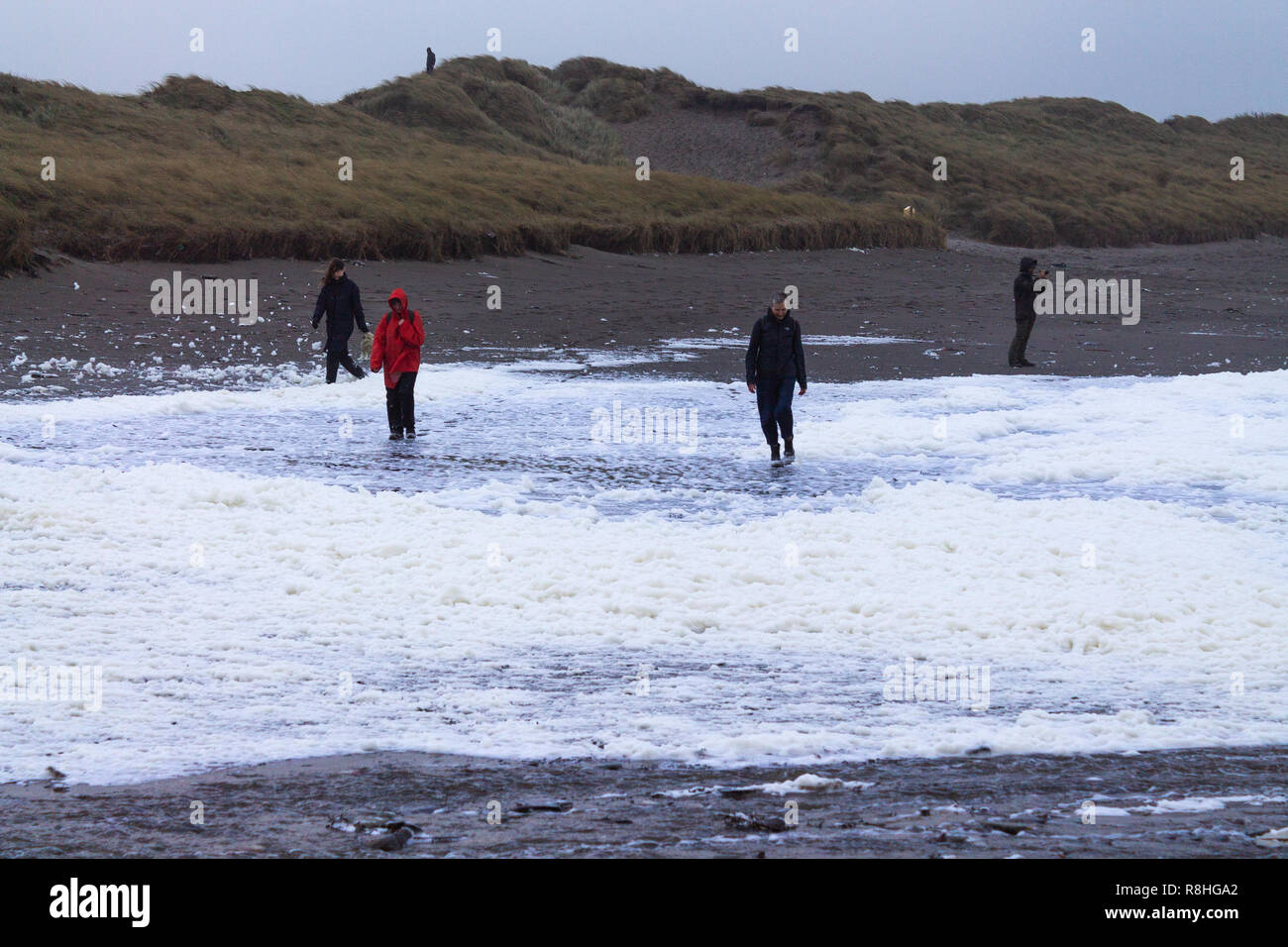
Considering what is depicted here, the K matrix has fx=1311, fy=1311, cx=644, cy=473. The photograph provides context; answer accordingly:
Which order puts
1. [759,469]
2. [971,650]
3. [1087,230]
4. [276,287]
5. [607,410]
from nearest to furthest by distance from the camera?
[971,650] < [759,469] < [607,410] < [276,287] < [1087,230]

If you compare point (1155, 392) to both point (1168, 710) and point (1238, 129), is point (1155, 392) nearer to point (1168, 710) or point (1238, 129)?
point (1168, 710)

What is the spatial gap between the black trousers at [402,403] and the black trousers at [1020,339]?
10.6 meters

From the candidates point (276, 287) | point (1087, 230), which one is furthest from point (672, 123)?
point (276, 287)

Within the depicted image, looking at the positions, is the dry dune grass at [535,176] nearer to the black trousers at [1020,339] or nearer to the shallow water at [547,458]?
the shallow water at [547,458]

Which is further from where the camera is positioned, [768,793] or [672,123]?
[672,123]

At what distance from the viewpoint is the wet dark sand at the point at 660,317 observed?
70.9ft

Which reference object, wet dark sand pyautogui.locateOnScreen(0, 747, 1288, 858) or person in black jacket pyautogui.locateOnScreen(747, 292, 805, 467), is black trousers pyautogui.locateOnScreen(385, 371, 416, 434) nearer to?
person in black jacket pyautogui.locateOnScreen(747, 292, 805, 467)

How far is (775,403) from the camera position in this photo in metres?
13.9

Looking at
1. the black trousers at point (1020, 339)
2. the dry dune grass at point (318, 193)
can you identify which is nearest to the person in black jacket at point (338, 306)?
the black trousers at point (1020, 339)

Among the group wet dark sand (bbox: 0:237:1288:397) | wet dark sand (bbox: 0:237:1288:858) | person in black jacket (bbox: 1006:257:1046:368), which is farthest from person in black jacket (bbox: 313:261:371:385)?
person in black jacket (bbox: 1006:257:1046:368)

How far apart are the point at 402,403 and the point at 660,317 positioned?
45.4 feet

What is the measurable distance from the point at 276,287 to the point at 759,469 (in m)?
16.5

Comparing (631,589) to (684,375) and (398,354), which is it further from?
(684,375)
